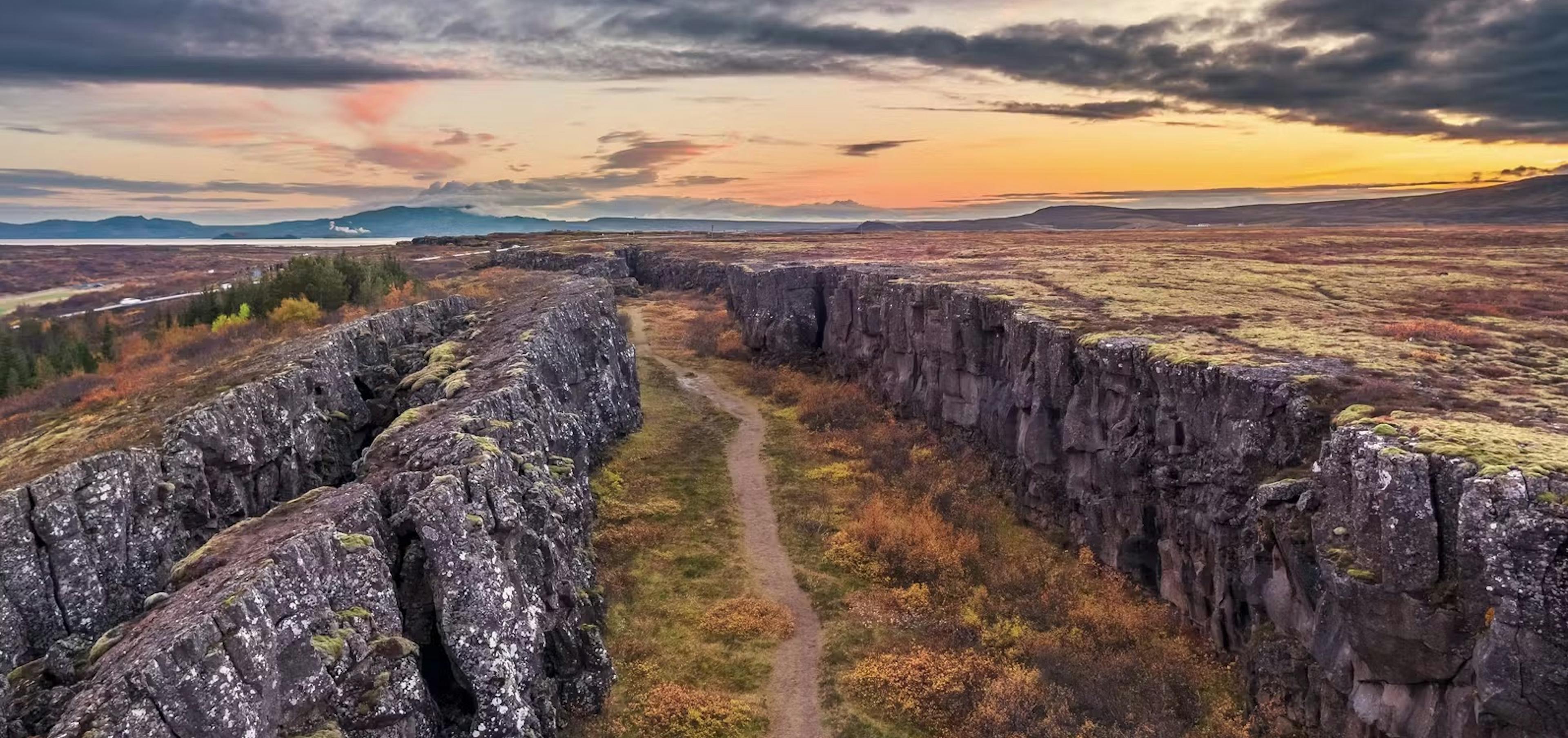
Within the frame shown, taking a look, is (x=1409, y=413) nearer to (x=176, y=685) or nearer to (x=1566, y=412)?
(x=1566, y=412)

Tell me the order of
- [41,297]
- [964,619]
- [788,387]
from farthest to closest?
[41,297], [788,387], [964,619]

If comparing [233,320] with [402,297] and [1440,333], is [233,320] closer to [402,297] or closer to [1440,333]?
[402,297]

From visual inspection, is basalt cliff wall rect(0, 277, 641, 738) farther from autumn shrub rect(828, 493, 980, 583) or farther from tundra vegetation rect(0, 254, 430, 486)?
autumn shrub rect(828, 493, 980, 583)

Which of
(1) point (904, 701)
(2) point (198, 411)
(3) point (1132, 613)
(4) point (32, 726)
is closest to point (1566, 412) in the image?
(3) point (1132, 613)

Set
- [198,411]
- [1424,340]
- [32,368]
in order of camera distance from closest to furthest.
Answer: [198,411] → [1424,340] → [32,368]

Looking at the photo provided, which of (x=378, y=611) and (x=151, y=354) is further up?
(x=151, y=354)

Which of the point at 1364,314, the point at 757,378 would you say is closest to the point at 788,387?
the point at 757,378

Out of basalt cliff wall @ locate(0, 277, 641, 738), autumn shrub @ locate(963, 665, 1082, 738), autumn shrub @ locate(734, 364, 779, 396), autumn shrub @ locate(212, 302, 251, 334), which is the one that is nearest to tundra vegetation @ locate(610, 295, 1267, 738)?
autumn shrub @ locate(963, 665, 1082, 738)
